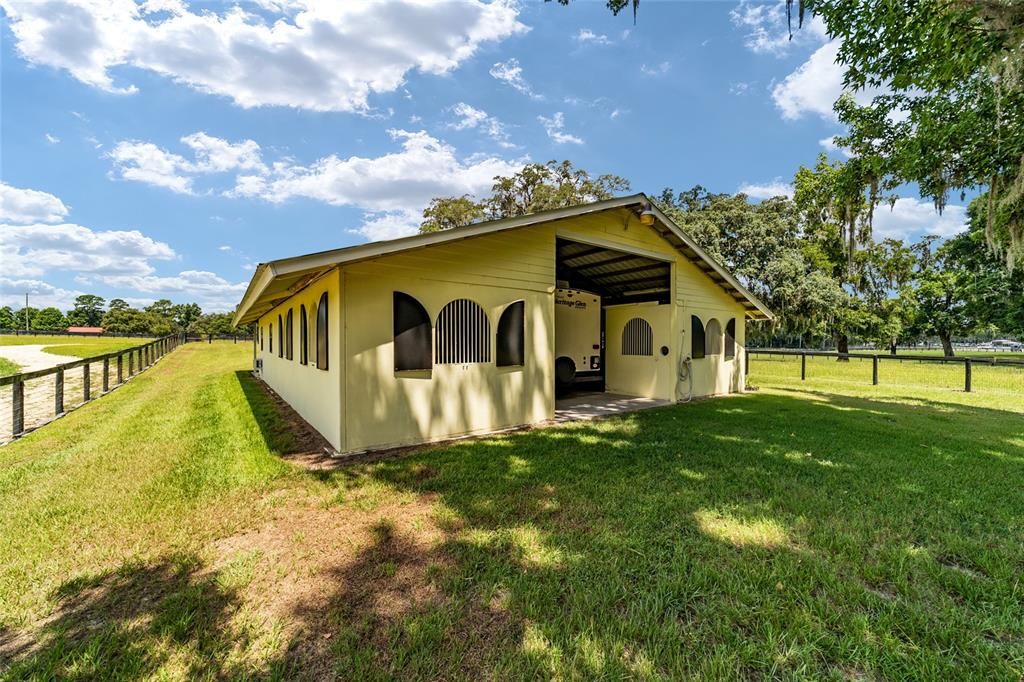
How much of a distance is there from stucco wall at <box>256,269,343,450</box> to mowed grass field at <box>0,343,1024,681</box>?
751 millimetres

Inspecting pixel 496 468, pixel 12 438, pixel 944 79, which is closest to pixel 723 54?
pixel 944 79

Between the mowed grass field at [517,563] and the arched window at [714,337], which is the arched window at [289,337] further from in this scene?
the arched window at [714,337]

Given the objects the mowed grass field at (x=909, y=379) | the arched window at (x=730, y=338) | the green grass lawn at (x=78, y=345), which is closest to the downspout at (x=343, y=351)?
the arched window at (x=730, y=338)

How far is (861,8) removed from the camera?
5766 millimetres

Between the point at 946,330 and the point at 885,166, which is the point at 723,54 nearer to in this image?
the point at 885,166

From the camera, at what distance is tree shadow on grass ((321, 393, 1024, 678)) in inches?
80.1

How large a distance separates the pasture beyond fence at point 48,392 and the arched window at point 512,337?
698 centimetres

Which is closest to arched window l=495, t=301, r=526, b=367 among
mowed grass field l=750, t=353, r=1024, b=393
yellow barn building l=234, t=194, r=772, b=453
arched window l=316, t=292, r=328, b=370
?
yellow barn building l=234, t=194, r=772, b=453

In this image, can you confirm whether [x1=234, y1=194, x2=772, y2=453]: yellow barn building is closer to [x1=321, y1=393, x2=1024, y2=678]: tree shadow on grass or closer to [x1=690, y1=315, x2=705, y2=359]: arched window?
[x1=690, y1=315, x2=705, y2=359]: arched window

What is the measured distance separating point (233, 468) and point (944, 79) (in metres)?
10.3

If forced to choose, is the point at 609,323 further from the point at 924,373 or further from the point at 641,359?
the point at 924,373

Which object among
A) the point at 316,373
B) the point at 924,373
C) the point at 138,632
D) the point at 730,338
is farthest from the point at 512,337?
the point at 924,373

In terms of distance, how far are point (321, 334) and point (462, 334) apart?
2.08 meters

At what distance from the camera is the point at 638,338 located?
10.5 m
